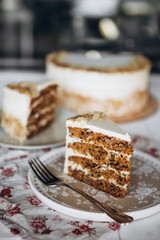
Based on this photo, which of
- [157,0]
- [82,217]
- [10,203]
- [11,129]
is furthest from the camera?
[157,0]

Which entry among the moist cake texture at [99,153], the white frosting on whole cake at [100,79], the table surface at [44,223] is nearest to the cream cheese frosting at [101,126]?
the moist cake texture at [99,153]

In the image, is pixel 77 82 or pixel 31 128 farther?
pixel 77 82

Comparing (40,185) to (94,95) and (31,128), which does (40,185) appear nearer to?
(31,128)

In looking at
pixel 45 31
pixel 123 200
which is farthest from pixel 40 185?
pixel 45 31

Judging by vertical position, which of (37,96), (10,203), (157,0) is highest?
(157,0)

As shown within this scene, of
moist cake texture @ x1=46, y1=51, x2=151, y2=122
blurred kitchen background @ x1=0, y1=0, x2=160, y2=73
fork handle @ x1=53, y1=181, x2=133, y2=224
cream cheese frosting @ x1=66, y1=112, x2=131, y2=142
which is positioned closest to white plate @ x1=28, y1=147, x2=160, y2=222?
fork handle @ x1=53, y1=181, x2=133, y2=224

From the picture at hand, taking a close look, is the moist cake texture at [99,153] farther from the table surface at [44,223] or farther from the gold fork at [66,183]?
the table surface at [44,223]

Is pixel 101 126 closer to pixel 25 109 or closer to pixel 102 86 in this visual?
pixel 25 109
